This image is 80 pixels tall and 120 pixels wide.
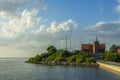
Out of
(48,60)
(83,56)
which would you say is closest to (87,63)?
(83,56)

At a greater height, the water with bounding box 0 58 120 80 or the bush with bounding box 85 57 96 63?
the bush with bounding box 85 57 96 63

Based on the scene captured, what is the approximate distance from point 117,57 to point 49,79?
92.7 meters

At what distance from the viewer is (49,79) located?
73625 millimetres

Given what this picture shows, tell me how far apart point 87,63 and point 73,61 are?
586 inches

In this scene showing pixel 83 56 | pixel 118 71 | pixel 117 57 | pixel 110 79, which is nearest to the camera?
pixel 110 79

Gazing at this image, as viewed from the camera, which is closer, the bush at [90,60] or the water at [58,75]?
the water at [58,75]

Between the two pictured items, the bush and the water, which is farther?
the bush

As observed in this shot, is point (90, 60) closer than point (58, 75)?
No

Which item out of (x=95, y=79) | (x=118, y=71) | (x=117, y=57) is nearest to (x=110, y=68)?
(x=118, y=71)

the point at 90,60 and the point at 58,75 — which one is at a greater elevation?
the point at 90,60

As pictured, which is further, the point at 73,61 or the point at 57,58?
the point at 57,58

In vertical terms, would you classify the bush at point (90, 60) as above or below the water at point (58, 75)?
above

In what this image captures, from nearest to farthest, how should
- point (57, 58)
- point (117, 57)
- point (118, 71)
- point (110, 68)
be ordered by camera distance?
point (118, 71) < point (110, 68) < point (117, 57) < point (57, 58)

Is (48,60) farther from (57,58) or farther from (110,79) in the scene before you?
(110,79)
